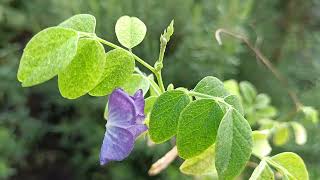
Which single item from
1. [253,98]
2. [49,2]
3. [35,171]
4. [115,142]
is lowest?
[35,171]

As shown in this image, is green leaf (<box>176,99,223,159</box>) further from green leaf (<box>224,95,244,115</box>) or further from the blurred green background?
the blurred green background

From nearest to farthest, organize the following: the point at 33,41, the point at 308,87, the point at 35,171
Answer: the point at 33,41 < the point at 308,87 < the point at 35,171

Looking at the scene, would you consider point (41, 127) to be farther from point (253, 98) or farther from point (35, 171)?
point (253, 98)

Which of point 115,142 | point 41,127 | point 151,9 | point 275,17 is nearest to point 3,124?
point 41,127

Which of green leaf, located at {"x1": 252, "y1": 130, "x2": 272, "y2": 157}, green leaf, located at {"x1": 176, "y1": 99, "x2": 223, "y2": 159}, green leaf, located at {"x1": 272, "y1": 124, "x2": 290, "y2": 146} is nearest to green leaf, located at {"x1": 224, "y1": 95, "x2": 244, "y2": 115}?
green leaf, located at {"x1": 176, "y1": 99, "x2": 223, "y2": 159}

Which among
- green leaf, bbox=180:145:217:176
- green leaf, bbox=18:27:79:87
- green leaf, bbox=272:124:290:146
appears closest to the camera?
green leaf, bbox=18:27:79:87

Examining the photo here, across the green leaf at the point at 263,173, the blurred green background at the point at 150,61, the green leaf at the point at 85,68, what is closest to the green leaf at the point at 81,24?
the green leaf at the point at 85,68

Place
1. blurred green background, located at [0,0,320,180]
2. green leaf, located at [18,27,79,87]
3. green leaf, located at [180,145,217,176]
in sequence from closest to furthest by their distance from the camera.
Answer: green leaf, located at [18,27,79,87] < green leaf, located at [180,145,217,176] < blurred green background, located at [0,0,320,180]

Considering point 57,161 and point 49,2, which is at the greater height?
point 49,2
